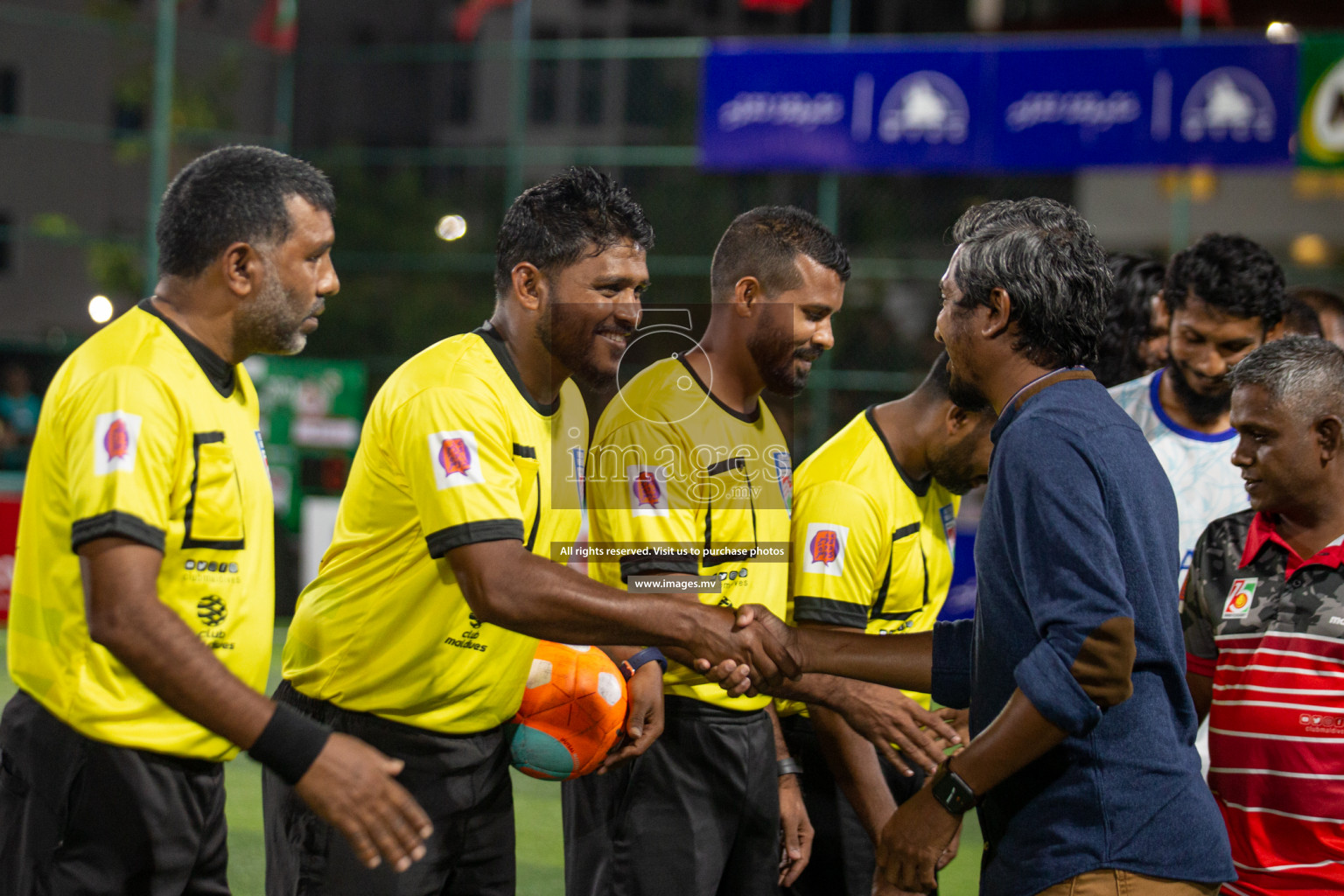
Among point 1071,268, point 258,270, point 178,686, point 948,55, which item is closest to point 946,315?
point 1071,268

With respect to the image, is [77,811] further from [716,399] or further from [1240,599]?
[1240,599]

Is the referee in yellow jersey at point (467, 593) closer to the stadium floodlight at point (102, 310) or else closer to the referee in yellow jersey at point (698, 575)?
the referee in yellow jersey at point (698, 575)

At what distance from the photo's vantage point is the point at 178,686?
2650 millimetres

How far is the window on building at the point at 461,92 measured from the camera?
29781 millimetres

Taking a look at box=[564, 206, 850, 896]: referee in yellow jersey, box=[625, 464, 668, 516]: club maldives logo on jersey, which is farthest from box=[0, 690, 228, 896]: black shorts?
box=[625, 464, 668, 516]: club maldives logo on jersey

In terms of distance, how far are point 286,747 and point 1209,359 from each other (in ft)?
11.2

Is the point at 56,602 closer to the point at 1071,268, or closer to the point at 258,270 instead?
the point at 258,270

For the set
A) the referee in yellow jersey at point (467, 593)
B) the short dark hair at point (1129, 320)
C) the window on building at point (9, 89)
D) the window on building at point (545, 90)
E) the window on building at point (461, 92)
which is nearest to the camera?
the referee in yellow jersey at point (467, 593)

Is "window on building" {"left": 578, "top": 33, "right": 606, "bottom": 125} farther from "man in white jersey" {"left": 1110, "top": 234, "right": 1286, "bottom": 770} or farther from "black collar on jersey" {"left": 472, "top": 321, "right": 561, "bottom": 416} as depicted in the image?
"black collar on jersey" {"left": 472, "top": 321, "right": 561, "bottom": 416}

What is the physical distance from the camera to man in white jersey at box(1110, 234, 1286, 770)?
4.63m

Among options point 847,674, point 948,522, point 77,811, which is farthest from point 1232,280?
point 77,811

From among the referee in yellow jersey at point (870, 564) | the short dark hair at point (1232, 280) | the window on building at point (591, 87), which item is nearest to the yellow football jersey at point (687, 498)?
the referee in yellow jersey at point (870, 564)

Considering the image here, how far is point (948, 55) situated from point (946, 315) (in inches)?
458

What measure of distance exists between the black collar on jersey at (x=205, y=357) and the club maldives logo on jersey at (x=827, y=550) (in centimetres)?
163
